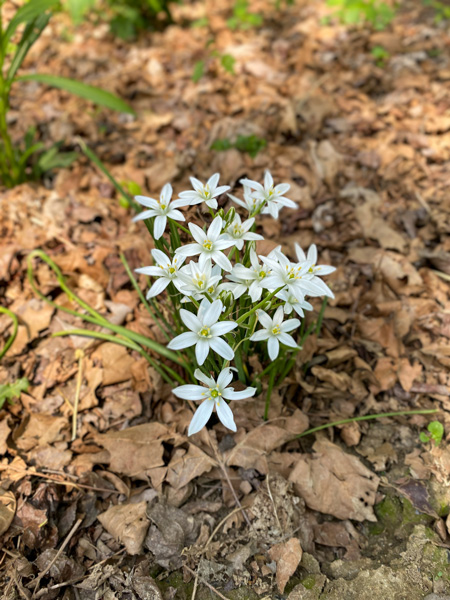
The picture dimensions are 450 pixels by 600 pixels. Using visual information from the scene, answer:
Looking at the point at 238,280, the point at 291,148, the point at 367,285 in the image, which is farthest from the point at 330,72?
the point at 238,280

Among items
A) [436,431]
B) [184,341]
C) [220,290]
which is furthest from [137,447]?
[436,431]

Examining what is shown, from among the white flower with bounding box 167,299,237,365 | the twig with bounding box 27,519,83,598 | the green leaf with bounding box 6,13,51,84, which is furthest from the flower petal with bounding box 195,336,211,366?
the green leaf with bounding box 6,13,51,84

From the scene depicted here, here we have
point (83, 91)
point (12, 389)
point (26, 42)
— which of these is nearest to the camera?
point (12, 389)

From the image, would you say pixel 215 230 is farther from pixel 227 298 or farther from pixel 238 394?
pixel 238 394

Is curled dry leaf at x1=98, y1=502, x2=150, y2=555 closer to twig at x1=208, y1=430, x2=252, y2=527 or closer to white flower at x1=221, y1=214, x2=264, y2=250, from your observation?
twig at x1=208, y1=430, x2=252, y2=527

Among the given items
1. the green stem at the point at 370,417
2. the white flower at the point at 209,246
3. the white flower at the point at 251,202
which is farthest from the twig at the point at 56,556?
the white flower at the point at 251,202

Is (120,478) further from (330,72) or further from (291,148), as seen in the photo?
(330,72)
